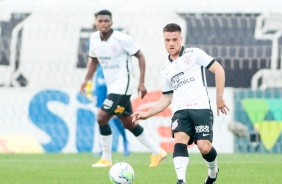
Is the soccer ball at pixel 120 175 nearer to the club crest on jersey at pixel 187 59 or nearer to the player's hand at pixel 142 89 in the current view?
the club crest on jersey at pixel 187 59

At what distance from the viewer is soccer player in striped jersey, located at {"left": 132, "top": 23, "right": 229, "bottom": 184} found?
8.70 metres

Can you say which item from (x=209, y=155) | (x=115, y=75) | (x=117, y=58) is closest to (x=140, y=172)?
(x=115, y=75)

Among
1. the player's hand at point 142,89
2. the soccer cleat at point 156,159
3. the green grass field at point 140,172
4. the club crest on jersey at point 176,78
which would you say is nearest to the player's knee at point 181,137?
the club crest on jersey at point 176,78

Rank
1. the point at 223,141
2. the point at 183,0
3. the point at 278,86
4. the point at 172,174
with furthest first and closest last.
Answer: the point at 183,0 < the point at 278,86 < the point at 223,141 < the point at 172,174

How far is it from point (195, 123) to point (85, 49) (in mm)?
12547

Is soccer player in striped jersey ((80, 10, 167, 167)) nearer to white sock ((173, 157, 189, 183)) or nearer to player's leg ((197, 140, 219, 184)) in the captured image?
player's leg ((197, 140, 219, 184))

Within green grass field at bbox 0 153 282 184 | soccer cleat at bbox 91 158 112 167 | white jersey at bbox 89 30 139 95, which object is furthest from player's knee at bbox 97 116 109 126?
green grass field at bbox 0 153 282 184

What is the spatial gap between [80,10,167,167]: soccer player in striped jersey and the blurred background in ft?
14.7

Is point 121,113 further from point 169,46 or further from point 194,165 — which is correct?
point 169,46

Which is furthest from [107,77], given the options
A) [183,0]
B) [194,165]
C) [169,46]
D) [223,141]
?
[183,0]

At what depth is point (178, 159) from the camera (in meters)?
8.54

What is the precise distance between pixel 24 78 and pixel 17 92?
9.42 ft

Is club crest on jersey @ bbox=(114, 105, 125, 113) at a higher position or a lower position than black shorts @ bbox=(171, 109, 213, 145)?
lower

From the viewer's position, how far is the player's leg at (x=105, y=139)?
40.5 feet
